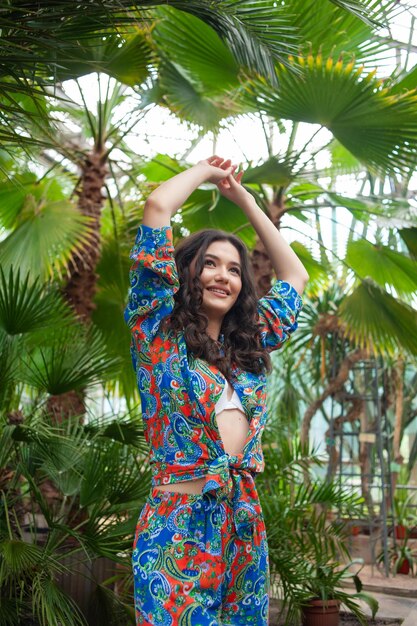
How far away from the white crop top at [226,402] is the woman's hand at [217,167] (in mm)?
518

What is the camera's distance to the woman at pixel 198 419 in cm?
164

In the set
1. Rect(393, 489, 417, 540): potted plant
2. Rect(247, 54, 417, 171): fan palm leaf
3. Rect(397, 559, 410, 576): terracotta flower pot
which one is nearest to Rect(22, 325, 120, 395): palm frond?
Rect(247, 54, 417, 171): fan palm leaf

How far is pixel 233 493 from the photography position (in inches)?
68.6

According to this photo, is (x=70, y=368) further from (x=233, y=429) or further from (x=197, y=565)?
A: (x=197, y=565)

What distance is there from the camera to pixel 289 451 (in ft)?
14.9

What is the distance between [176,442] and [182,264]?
1.47ft

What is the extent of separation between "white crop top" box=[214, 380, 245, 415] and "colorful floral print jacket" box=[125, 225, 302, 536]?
1 centimetres

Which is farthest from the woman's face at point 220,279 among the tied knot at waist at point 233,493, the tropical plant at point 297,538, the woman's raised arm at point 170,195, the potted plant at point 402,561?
the potted plant at point 402,561

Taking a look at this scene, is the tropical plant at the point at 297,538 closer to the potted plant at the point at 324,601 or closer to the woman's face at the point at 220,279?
the potted plant at the point at 324,601

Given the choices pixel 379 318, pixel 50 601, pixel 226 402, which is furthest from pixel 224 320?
pixel 379 318

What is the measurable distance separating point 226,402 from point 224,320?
26cm

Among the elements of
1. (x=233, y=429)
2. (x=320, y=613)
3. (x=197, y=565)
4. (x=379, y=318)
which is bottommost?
(x=320, y=613)

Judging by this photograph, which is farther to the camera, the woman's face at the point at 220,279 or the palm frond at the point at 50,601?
the palm frond at the point at 50,601

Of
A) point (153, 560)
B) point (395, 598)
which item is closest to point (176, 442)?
point (153, 560)
